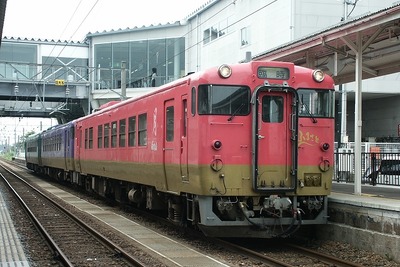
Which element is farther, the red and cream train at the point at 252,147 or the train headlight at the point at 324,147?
the train headlight at the point at 324,147

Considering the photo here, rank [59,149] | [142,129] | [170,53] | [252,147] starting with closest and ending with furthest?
[252,147] < [142,129] < [59,149] < [170,53]

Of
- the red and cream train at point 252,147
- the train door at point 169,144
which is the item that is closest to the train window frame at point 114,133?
the train door at point 169,144

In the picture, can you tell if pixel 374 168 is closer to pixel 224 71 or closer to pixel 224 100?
pixel 224 100

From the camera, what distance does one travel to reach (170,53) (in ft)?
151

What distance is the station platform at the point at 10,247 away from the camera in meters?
8.23

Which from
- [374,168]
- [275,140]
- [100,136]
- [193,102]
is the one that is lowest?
[374,168]

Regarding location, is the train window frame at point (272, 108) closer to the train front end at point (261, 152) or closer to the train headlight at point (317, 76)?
the train front end at point (261, 152)

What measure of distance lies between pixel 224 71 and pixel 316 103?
1.81m

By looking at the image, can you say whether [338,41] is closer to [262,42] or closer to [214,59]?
[262,42]

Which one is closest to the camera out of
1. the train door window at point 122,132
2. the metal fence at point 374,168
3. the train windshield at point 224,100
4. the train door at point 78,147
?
the train windshield at point 224,100

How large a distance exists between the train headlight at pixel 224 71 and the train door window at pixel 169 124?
5.16 ft

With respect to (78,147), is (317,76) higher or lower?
higher

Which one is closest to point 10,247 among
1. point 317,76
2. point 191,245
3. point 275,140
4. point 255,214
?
point 191,245

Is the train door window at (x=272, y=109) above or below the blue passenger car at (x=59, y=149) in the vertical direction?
above
